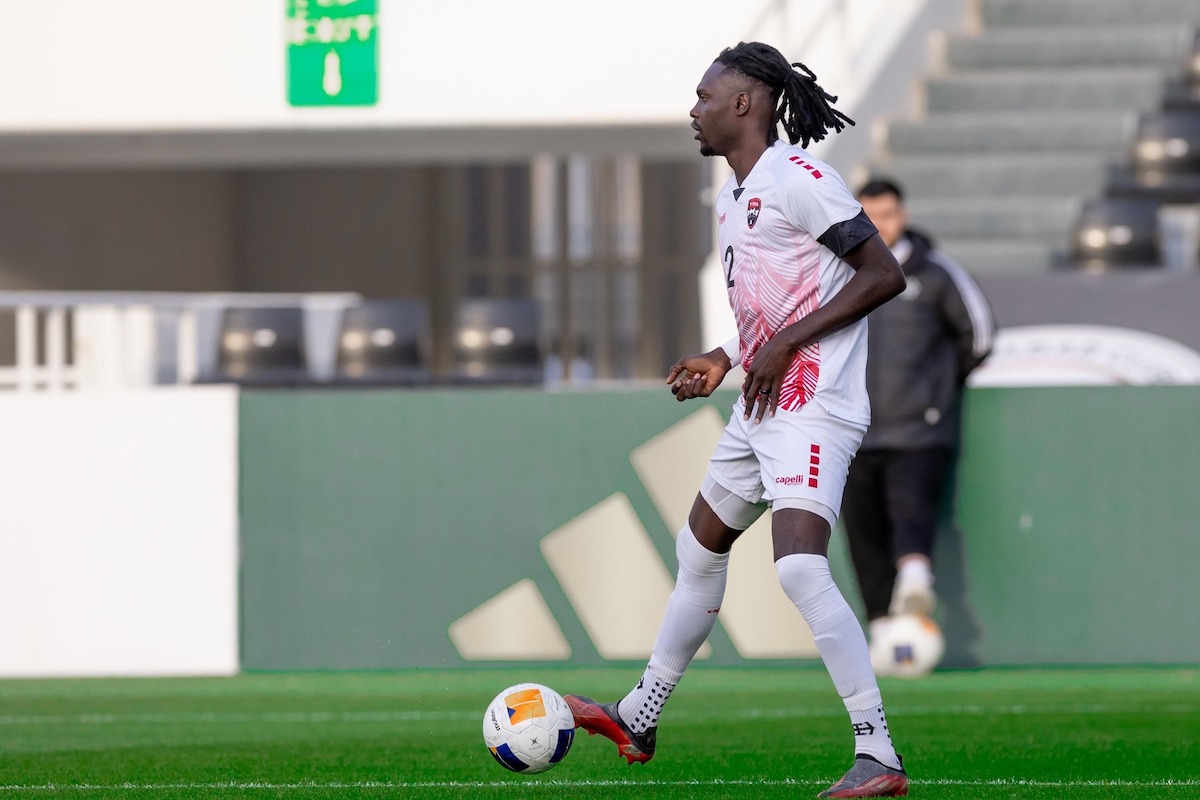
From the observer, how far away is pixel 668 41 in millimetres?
14055

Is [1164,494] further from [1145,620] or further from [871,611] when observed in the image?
[871,611]

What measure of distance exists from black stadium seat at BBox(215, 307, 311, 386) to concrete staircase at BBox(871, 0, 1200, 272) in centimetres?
418

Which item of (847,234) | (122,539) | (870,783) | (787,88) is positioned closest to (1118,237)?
(122,539)

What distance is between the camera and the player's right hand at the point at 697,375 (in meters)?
4.50

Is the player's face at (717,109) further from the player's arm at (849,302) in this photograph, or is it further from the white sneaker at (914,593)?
the white sneaker at (914,593)

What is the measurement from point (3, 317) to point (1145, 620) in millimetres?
11894

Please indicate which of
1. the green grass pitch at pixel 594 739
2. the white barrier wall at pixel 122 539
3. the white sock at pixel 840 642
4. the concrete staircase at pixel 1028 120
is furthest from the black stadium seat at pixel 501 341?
the white sock at pixel 840 642

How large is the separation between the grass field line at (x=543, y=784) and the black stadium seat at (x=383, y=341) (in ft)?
27.7

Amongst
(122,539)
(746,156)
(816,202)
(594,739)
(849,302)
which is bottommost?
(594,739)

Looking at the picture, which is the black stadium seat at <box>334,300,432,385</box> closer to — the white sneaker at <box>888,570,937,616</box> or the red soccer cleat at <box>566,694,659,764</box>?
the white sneaker at <box>888,570,937,616</box>

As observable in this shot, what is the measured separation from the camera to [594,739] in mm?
5941

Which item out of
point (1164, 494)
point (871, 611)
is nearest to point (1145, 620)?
point (1164, 494)

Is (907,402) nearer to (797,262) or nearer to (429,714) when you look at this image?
(429,714)

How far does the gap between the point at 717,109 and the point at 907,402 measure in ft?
12.4
